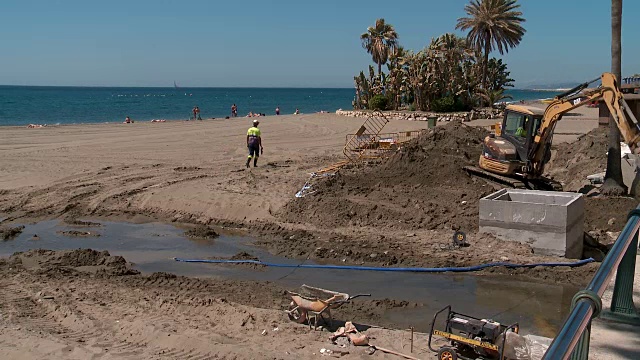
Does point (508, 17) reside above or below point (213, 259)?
above

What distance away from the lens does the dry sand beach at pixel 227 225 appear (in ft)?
26.6

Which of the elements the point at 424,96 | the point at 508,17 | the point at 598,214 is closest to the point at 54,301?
the point at 598,214

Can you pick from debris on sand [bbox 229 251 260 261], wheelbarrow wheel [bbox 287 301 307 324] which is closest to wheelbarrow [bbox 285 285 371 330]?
wheelbarrow wheel [bbox 287 301 307 324]

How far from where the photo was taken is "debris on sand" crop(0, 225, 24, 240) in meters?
14.6

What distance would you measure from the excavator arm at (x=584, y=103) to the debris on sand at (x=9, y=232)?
42.9ft

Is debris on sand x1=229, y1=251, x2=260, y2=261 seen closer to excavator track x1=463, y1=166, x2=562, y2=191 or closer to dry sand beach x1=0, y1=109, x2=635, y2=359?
dry sand beach x1=0, y1=109, x2=635, y2=359

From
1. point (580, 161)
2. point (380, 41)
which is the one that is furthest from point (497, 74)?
point (580, 161)

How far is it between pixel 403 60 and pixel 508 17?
918cm

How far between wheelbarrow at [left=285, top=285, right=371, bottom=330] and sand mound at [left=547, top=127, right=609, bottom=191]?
11041 millimetres

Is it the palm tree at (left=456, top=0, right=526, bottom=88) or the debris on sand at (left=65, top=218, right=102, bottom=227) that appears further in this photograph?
the palm tree at (left=456, top=0, right=526, bottom=88)

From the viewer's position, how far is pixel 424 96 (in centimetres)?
4309

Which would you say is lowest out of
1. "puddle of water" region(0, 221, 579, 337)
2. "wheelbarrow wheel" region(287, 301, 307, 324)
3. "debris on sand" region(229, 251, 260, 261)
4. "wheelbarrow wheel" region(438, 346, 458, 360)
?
"puddle of water" region(0, 221, 579, 337)

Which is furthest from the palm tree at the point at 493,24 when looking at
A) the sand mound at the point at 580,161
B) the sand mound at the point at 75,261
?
the sand mound at the point at 75,261

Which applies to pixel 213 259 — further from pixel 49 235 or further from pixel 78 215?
pixel 78 215
